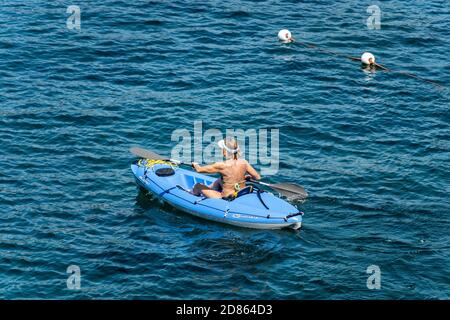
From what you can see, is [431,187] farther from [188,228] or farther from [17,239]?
[17,239]

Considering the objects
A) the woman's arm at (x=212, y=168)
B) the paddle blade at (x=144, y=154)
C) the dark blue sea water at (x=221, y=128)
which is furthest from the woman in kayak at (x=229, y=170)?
the paddle blade at (x=144, y=154)

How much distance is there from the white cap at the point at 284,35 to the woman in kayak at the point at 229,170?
11241 mm

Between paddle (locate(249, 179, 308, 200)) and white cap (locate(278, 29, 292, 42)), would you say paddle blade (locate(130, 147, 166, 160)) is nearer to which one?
paddle (locate(249, 179, 308, 200))

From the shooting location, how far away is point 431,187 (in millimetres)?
23250

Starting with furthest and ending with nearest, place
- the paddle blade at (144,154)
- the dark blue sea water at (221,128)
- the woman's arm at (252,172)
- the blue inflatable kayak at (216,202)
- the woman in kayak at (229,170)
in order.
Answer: the paddle blade at (144,154)
the woman's arm at (252,172)
the woman in kayak at (229,170)
the blue inflatable kayak at (216,202)
the dark blue sea water at (221,128)

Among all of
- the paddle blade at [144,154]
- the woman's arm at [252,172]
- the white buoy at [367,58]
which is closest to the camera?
the woman's arm at [252,172]

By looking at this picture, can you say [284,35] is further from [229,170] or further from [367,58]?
[229,170]

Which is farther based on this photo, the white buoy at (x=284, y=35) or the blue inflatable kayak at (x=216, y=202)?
the white buoy at (x=284, y=35)

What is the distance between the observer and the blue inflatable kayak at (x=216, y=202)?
68.8ft

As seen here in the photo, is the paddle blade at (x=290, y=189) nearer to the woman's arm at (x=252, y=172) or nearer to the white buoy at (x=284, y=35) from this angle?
the woman's arm at (x=252, y=172)

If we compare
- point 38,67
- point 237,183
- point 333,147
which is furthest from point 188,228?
A: point 38,67

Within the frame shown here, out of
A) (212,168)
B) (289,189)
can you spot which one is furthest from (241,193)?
(289,189)

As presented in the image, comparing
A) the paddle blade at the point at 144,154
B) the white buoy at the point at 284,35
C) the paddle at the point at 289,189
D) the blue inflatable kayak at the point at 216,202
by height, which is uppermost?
the white buoy at the point at 284,35

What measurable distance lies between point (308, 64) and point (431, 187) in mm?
8965
